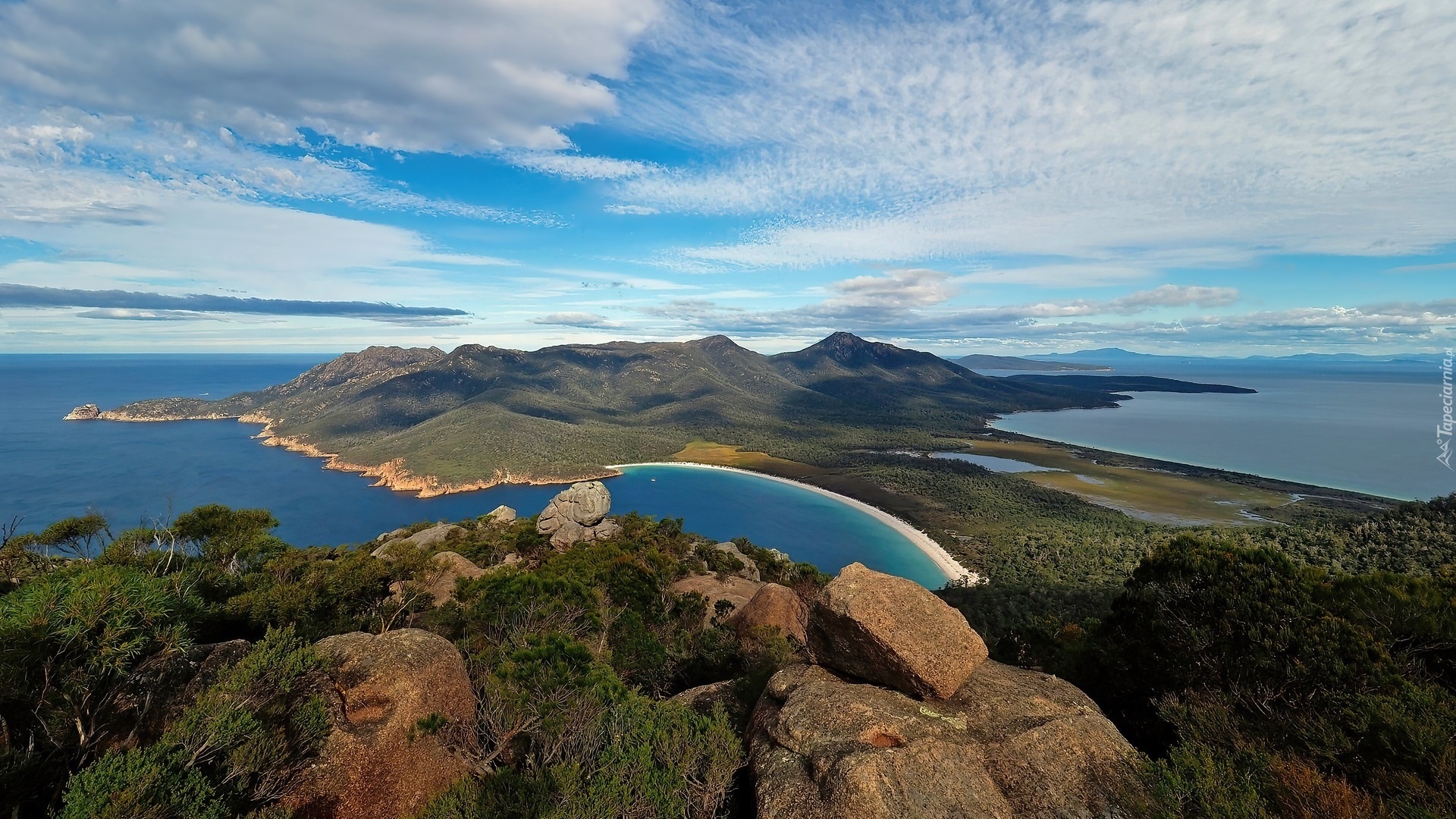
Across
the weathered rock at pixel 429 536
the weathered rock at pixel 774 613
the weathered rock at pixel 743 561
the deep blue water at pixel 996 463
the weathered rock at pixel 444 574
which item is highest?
the weathered rock at pixel 774 613

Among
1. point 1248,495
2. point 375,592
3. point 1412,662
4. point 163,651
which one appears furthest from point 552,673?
point 1248,495

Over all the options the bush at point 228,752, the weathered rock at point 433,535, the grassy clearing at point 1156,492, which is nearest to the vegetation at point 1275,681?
the bush at point 228,752

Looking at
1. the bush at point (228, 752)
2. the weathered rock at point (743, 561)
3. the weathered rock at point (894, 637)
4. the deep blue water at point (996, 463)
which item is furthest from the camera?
the deep blue water at point (996, 463)

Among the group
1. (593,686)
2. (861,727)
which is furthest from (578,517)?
(861,727)

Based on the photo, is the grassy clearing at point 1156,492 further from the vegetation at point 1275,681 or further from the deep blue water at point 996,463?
the vegetation at point 1275,681

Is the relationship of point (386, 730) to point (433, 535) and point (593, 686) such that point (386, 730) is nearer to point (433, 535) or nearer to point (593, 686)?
point (593, 686)

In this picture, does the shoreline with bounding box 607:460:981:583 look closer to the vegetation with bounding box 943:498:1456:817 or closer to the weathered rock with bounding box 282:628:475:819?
the vegetation with bounding box 943:498:1456:817

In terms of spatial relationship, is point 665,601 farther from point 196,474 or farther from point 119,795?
point 196,474

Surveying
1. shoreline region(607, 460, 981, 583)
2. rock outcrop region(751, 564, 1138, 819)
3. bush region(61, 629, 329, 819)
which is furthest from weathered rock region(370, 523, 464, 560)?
shoreline region(607, 460, 981, 583)

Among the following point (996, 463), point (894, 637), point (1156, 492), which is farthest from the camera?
point (996, 463)
